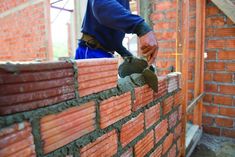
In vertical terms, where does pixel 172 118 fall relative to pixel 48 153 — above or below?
below

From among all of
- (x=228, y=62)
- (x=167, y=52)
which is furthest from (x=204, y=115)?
(x=167, y=52)

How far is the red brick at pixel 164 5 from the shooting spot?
2.27m

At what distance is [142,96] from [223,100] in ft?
4.68

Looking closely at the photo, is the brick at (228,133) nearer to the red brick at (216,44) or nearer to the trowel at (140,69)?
the red brick at (216,44)

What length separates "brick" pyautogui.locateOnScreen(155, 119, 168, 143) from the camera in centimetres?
131

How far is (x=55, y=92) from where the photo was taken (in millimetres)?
636

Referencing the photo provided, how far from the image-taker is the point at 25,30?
4965 mm

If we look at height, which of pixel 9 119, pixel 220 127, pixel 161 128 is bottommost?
pixel 220 127

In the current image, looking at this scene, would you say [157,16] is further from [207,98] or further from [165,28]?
[207,98]

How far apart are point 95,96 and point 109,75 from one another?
4.3 inches

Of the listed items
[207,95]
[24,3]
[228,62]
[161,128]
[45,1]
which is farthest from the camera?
[24,3]

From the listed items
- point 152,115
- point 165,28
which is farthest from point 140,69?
point 165,28

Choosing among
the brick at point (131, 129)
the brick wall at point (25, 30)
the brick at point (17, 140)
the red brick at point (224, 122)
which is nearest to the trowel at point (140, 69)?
the brick at point (131, 129)

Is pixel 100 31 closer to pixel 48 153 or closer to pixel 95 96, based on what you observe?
pixel 95 96
